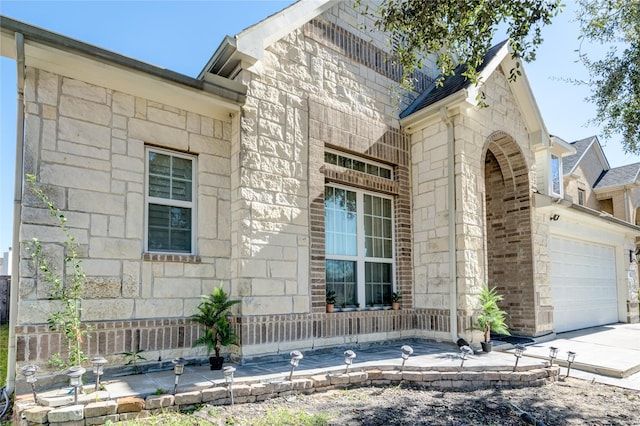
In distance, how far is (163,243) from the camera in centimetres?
603

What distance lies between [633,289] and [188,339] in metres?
14.9

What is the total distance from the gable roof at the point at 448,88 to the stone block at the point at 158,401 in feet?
22.7

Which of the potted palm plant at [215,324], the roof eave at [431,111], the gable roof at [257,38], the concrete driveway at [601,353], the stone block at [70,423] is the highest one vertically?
the gable roof at [257,38]

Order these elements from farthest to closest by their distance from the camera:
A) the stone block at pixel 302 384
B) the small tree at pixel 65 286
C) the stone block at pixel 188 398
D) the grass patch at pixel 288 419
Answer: the stone block at pixel 302 384
the small tree at pixel 65 286
the stone block at pixel 188 398
the grass patch at pixel 288 419

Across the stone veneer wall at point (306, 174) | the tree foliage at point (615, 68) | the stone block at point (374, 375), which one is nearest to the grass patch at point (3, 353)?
the stone veneer wall at point (306, 174)

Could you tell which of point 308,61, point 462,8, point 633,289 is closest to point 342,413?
point 462,8

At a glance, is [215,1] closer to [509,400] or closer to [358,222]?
[358,222]

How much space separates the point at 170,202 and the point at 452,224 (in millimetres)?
5119

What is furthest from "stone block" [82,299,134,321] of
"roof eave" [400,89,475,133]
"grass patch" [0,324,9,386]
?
"roof eave" [400,89,475,133]

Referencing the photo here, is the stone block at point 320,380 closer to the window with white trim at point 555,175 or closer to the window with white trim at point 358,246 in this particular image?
the window with white trim at point 358,246

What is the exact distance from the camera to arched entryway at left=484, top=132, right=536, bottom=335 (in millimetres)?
9305

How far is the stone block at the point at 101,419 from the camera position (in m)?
3.87

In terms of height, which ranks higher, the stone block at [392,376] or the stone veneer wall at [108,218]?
the stone veneer wall at [108,218]

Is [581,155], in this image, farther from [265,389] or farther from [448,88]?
[265,389]
